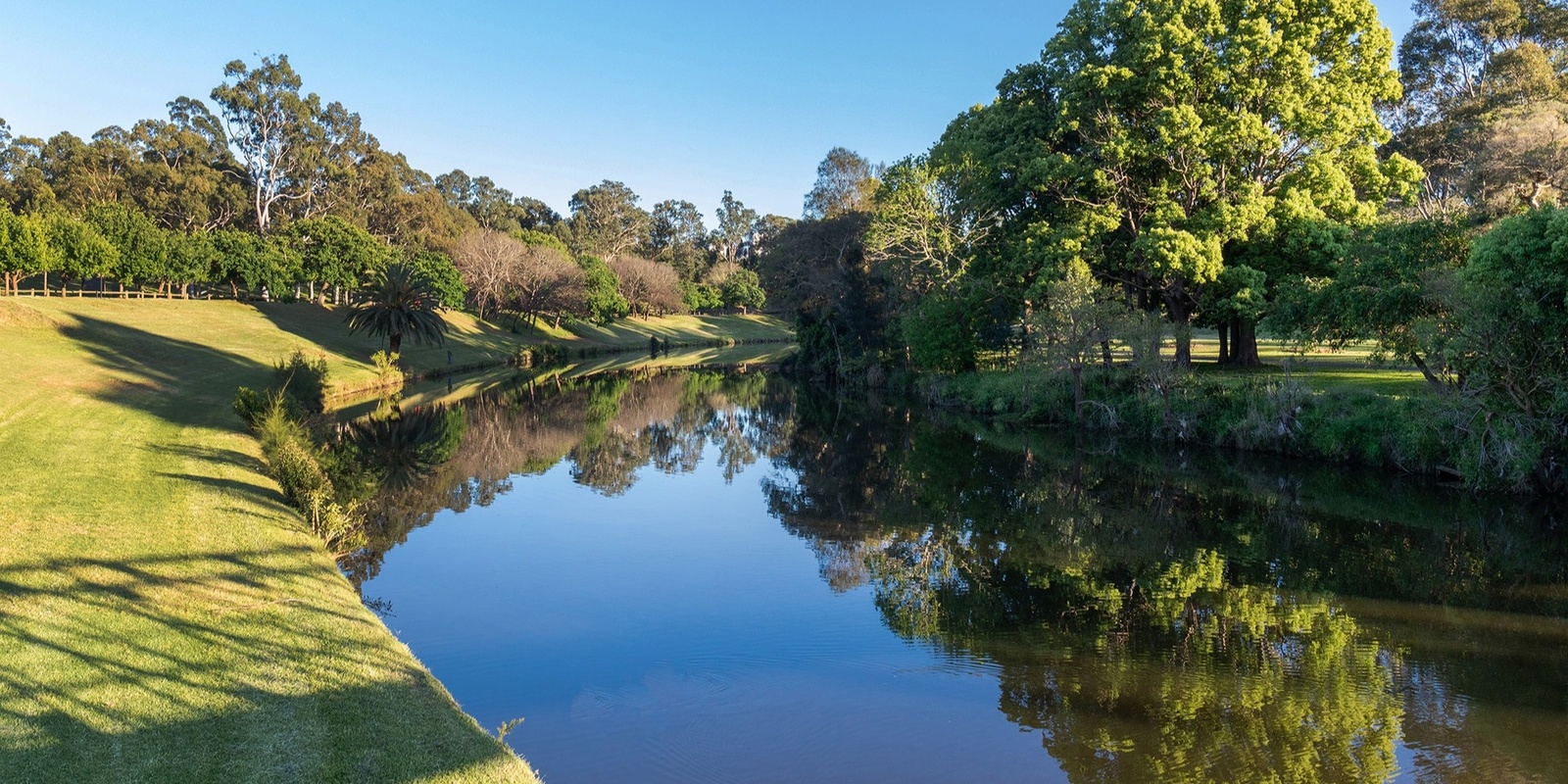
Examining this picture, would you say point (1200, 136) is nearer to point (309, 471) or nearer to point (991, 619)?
point (991, 619)

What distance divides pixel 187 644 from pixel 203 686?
1.21 m

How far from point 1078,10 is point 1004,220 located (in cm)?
834

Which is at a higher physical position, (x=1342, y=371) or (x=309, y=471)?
(x=1342, y=371)

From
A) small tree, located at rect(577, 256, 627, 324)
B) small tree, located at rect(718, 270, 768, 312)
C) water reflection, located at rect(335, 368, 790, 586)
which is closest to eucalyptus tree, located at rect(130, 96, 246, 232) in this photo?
small tree, located at rect(577, 256, 627, 324)

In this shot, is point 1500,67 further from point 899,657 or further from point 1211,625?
point 899,657

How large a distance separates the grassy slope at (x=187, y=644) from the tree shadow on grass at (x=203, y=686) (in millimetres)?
21

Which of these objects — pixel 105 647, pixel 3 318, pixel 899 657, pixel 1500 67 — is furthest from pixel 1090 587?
pixel 1500 67

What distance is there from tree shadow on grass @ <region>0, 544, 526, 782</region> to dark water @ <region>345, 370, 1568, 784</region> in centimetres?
140

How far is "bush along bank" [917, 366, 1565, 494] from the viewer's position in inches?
798

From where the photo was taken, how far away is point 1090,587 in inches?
580

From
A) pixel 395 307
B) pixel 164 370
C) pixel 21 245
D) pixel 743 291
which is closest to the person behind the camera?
pixel 164 370

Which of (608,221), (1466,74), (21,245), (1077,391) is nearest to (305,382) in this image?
(21,245)

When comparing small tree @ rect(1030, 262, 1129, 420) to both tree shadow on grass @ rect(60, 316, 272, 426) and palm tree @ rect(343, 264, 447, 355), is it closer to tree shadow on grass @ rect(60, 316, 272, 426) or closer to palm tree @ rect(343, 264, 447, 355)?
tree shadow on grass @ rect(60, 316, 272, 426)

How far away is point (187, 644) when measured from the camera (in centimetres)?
910
